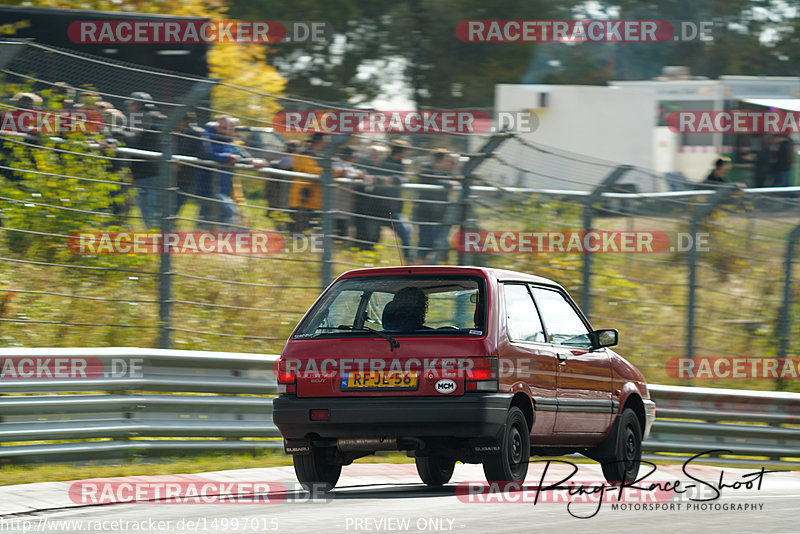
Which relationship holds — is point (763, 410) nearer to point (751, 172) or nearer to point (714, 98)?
point (751, 172)

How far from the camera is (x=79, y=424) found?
10359mm

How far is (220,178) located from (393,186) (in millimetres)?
1856

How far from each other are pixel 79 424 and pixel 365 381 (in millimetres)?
2651

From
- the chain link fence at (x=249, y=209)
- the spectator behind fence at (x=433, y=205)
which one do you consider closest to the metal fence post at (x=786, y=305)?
the chain link fence at (x=249, y=209)

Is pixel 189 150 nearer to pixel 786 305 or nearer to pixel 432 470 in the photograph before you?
pixel 432 470

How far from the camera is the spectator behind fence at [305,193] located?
12.9 m

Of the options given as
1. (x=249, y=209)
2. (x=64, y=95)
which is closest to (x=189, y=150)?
(x=249, y=209)

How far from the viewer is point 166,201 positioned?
11969 millimetres

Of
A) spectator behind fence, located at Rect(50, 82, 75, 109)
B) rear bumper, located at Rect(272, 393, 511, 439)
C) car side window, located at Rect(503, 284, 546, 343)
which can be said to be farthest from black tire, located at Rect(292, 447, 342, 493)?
spectator behind fence, located at Rect(50, 82, 75, 109)

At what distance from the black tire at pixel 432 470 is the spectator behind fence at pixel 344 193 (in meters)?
3.33

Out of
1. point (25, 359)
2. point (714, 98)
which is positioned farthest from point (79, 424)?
point (714, 98)

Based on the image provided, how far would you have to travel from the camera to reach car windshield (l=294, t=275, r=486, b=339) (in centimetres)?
909

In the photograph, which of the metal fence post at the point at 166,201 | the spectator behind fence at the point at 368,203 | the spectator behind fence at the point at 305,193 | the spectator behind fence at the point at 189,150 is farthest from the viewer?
the spectator behind fence at the point at 368,203

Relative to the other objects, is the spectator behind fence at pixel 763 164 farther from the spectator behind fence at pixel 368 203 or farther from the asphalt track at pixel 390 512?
the asphalt track at pixel 390 512
